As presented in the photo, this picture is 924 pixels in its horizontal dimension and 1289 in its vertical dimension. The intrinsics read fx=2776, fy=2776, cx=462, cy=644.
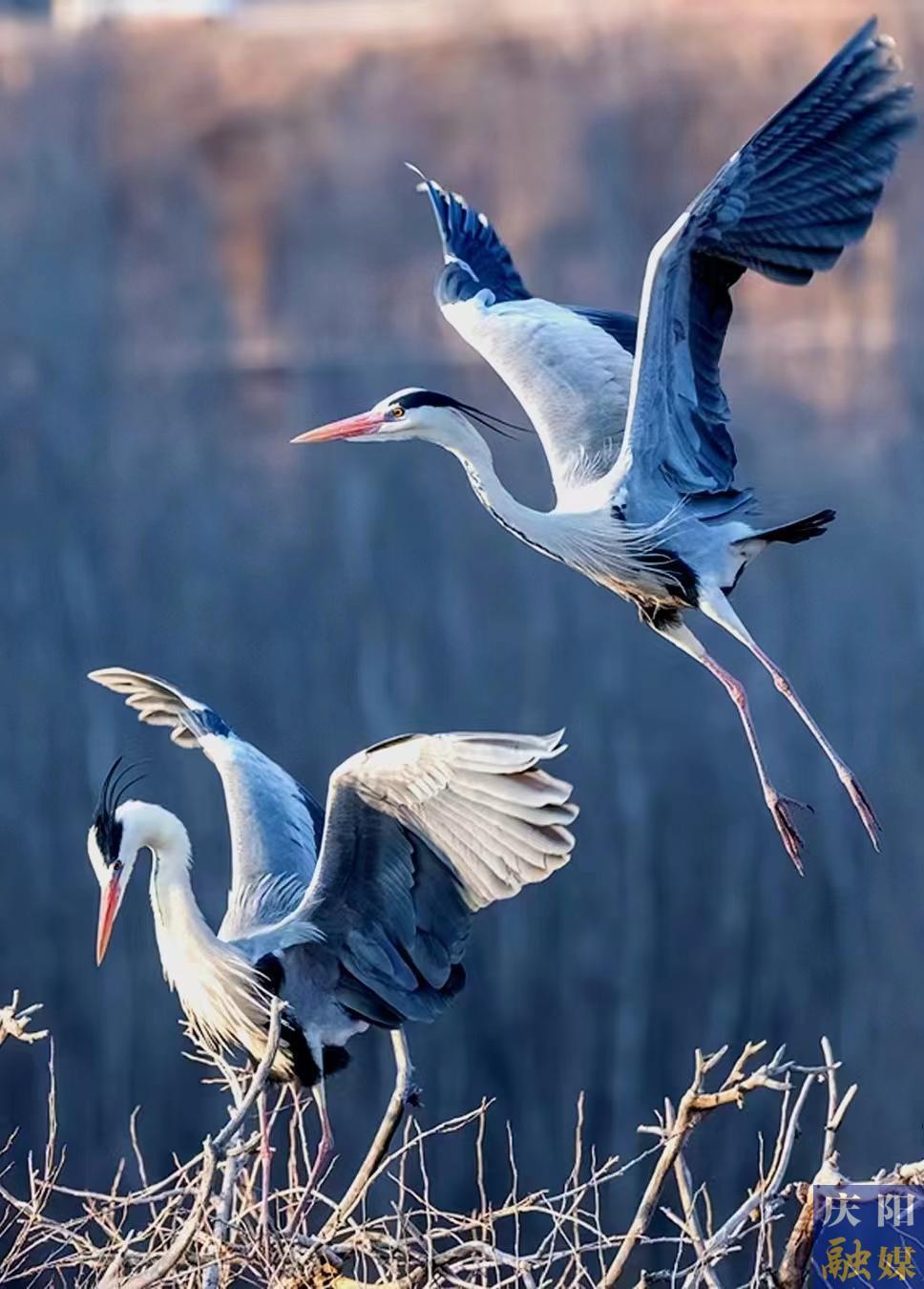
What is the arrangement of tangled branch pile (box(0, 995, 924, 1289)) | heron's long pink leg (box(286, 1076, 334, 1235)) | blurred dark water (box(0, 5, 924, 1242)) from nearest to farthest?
tangled branch pile (box(0, 995, 924, 1289))
heron's long pink leg (box(286, 1076, 334, 1235))
blurred dark water (box(0, 5, 924, 1242))

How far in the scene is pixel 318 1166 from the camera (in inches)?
227

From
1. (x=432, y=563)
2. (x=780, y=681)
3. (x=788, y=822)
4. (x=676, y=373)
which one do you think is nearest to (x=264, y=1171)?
(x=788, y=822)

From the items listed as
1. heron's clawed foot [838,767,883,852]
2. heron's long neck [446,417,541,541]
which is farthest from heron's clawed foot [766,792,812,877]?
heron's long neck [446,417,541,541]

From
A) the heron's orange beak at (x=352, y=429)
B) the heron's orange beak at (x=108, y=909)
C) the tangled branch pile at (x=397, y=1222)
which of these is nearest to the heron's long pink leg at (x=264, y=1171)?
the tangled branch pile at (x=397, y=1222)

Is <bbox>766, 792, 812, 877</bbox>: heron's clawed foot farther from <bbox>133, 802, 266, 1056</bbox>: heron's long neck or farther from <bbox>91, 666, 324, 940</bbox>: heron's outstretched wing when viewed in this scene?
<bbox>133, 802, 266, 1056</bbox>: heron's long neck

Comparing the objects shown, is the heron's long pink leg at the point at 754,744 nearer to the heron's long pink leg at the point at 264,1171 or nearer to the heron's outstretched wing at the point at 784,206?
the heron's outstretched wing at the point at 784,206

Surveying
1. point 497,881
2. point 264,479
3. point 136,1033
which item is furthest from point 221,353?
point 497,881

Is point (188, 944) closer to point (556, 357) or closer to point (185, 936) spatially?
point (185, 936)

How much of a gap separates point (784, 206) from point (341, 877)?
175 centimetres

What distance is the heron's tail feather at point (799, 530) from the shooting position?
19.9 feet

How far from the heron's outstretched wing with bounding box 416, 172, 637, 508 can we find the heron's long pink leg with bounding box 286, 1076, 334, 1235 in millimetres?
1594

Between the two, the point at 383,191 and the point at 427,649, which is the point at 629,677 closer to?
the point at 427,649

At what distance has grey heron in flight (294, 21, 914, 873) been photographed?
6.01 meters

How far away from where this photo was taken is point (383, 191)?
24.2m
